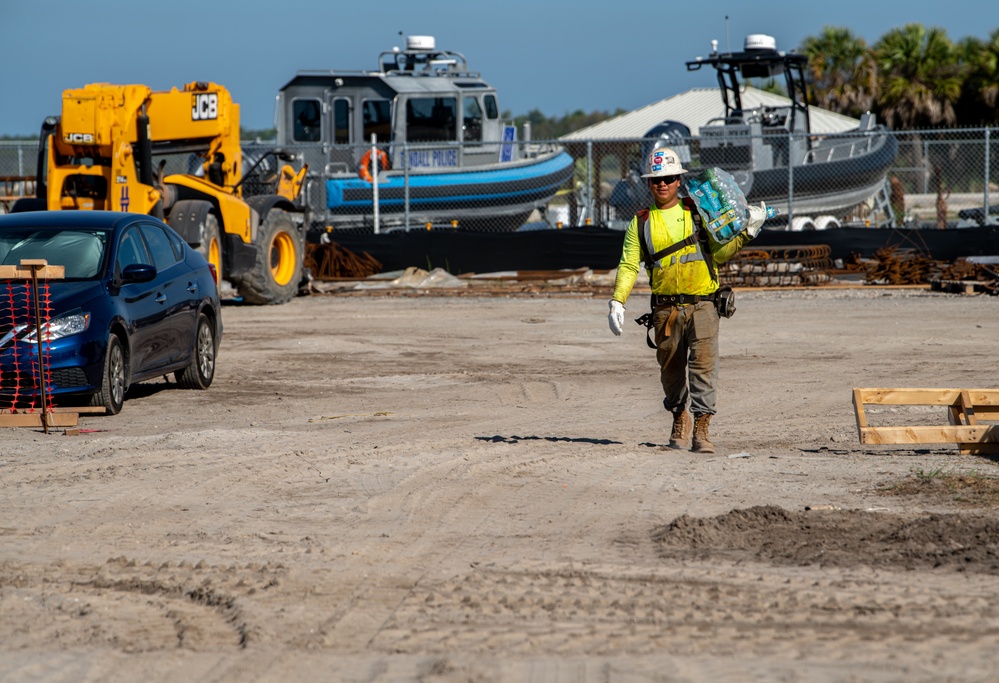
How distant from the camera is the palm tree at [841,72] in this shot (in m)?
55.8

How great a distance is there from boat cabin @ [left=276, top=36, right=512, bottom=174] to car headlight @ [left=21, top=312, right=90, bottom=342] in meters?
17.5

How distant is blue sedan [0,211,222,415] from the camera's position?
960 centimetres

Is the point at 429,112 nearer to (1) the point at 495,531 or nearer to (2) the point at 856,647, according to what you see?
(1) the point at 495,531

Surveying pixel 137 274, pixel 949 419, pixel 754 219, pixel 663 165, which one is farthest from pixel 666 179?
pixel 137 274

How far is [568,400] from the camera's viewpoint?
1123 centimetres

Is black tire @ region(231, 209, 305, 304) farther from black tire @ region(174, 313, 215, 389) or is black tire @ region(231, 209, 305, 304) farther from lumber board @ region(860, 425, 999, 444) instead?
lumber board @ region(860, 425, 999, 444)

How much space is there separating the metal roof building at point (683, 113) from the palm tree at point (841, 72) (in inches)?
83.0

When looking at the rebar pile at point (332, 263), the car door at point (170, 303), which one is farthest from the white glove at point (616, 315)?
the rebar pile at point (332, 263)

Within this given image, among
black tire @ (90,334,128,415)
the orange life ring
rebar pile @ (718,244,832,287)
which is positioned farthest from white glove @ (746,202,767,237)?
the orange life ring

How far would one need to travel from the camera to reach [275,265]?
21062 mm

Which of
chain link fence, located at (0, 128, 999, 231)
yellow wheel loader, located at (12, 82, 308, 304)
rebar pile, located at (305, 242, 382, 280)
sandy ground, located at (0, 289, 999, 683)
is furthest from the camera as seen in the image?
chain link fence, located at (0, 128, 999, 231)

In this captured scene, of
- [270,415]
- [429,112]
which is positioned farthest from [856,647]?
[429,112]

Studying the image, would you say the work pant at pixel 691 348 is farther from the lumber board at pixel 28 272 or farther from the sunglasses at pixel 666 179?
the lumber board at pixel 28 272

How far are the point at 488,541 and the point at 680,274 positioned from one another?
→ 9.41ft
